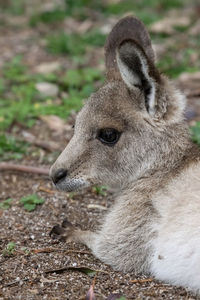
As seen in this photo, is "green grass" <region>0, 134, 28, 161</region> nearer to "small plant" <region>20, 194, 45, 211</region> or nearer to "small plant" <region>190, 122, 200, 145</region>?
→ "small plant" <region>20, 194, 45, 211</region>

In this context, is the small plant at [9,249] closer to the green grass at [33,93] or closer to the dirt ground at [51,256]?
the dirt ground at [51,256]

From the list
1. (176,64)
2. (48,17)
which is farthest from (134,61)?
(48,17)

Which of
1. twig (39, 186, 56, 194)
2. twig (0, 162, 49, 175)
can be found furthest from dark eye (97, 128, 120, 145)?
twig (0, 162, 49, 175)

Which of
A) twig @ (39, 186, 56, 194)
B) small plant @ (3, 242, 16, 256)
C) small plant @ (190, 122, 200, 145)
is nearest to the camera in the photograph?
small plant @ (3, 242, 16, 256)

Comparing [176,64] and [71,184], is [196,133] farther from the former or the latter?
[176,64]

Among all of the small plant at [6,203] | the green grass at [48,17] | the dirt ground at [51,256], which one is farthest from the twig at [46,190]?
the green grass at [48,17]

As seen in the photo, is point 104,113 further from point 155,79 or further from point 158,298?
point 158,298
